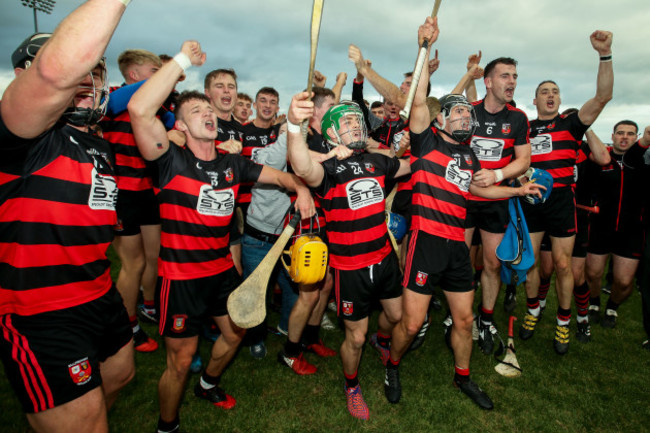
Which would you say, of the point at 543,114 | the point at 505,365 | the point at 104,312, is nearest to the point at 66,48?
the point at 104,312

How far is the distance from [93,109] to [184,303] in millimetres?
1595

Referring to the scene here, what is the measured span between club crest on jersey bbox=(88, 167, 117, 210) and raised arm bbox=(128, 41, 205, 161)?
413 mm

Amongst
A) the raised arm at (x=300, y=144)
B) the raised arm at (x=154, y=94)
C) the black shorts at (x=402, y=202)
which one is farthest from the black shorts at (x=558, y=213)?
the raised arm at (x=154, y=94)

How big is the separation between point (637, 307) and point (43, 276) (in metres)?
8.53

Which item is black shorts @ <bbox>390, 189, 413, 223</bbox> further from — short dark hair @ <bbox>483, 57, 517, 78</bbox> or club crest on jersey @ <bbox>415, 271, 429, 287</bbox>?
short dark hair @ <bbox>483, 57, 517, 78</bbox>

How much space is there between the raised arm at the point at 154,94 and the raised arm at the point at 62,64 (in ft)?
3.24

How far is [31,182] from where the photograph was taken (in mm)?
1863

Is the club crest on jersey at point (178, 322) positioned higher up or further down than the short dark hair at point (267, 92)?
further down

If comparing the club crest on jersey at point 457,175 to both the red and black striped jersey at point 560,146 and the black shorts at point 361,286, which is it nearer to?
the black shorts at point 361,286

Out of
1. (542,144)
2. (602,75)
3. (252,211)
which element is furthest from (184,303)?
(602,75)

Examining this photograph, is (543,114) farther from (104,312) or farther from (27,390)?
(27,390)

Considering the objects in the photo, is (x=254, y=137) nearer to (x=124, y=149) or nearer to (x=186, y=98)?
(x=124, y=149)

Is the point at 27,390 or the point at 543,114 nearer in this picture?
the point at 27,390

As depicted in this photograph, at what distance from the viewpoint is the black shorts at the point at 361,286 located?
336 centimetres
